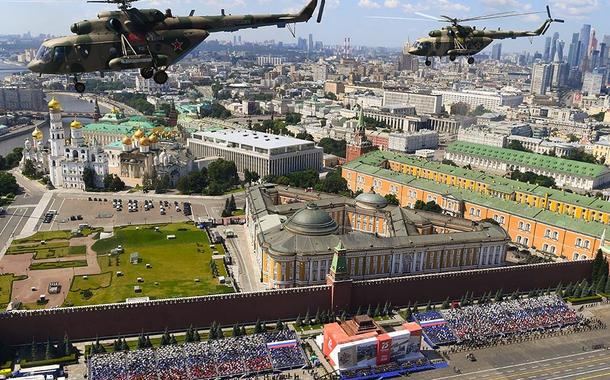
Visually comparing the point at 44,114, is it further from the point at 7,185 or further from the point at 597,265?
the point at 597,265

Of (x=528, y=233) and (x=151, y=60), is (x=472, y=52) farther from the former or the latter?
(x=528, y=233)

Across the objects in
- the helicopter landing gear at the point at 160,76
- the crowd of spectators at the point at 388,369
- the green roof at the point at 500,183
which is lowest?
the crowd of spectators at the point at 388,369

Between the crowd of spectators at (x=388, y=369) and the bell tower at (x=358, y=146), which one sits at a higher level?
the bell tower at (x=358, y=146)

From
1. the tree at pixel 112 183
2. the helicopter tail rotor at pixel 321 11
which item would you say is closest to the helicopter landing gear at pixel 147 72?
the helicopter tail rotor at pixel 321 11

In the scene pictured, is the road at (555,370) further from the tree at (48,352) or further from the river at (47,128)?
the river at (47,128)

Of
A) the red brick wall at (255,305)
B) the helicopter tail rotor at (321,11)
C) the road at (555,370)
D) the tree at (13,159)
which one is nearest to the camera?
the helicopter tail rotor at (321,11)

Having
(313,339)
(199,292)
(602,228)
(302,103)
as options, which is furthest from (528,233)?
(302,103)

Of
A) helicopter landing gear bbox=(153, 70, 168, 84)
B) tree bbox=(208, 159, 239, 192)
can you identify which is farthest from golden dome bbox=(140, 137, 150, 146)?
helicopter landing gear bbox=(153, 70, 168, 84)

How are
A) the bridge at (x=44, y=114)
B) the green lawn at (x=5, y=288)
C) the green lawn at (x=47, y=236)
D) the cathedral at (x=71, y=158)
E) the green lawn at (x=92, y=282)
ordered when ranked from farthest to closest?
the bridge at (x=44, y=114) → the cathedral at (x=71, y=158) → the green lawn at (x=47, y=236) → the green lawn at (x=92, y=282) → the green lawn at (x=5, y=288)
